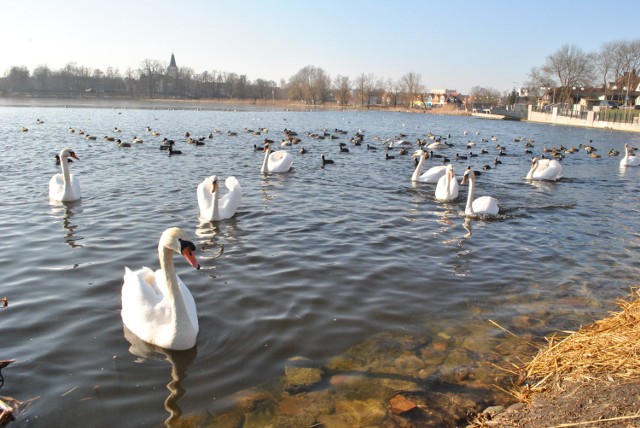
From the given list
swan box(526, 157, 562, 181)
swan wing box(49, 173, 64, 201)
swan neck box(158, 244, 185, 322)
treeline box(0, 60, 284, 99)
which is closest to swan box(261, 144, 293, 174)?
swan wing box(49, 173, 64, 201)

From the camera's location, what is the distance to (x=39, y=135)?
2759cm

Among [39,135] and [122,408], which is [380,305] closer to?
[122,408]

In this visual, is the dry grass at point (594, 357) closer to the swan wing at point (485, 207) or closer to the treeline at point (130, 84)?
the swan wing at point (485, 207)

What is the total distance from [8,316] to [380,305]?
171 inches

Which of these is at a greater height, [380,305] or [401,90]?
[401,90]

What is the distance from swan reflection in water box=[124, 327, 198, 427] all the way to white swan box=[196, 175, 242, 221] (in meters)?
4.56

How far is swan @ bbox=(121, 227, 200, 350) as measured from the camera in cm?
481

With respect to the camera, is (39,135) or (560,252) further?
(39,135)

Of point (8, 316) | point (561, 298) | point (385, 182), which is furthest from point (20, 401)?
point (385, 182)

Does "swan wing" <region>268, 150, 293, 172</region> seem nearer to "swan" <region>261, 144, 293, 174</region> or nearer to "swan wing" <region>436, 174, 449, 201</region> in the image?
"swan" <region>261, 144, 293, 174</region>

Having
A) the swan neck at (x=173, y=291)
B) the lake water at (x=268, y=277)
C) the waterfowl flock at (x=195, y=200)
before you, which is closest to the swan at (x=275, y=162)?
the waterfowl flock at (x=195, y=200)

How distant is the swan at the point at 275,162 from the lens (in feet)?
53.8

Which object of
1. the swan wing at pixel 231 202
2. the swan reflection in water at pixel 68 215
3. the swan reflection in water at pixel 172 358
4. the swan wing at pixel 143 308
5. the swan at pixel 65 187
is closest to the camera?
the swan reflection in water at pixel 172 358

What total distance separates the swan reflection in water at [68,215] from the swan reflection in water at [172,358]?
3832mm
